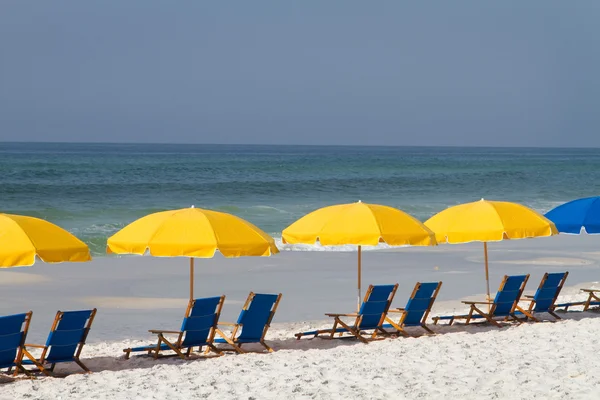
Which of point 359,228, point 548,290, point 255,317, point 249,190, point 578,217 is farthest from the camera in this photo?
point 249,190

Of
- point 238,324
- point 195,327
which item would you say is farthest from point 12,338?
point 238,324

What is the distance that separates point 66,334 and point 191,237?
53.3 inches

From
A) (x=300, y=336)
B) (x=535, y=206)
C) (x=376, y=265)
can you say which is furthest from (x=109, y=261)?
(x=535, y=206)

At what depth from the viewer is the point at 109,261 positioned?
17.4 m

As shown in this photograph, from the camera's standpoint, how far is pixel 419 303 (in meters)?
9.30

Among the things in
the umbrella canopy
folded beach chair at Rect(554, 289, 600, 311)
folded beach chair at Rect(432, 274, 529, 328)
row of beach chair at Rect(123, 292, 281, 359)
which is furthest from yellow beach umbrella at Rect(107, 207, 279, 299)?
folded beach chair at Rect(554, 289, 600, 311)

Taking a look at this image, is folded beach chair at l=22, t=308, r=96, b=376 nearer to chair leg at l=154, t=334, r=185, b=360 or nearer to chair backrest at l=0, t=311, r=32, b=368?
chair backrest at l=0, t=311, r=32, b=368

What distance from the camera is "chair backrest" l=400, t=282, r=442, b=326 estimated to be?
9227 mm

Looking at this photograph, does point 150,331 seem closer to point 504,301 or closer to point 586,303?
point 504,301

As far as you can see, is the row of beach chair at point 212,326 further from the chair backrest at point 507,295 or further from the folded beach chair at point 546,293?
the folded beach chair at point 546,293

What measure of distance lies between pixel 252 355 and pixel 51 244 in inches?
88.2

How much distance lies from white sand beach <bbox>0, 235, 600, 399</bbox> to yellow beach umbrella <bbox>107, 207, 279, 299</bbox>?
1.01m

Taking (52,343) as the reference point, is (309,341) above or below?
below

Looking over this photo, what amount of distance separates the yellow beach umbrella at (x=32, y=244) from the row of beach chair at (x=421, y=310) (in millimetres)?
2762
